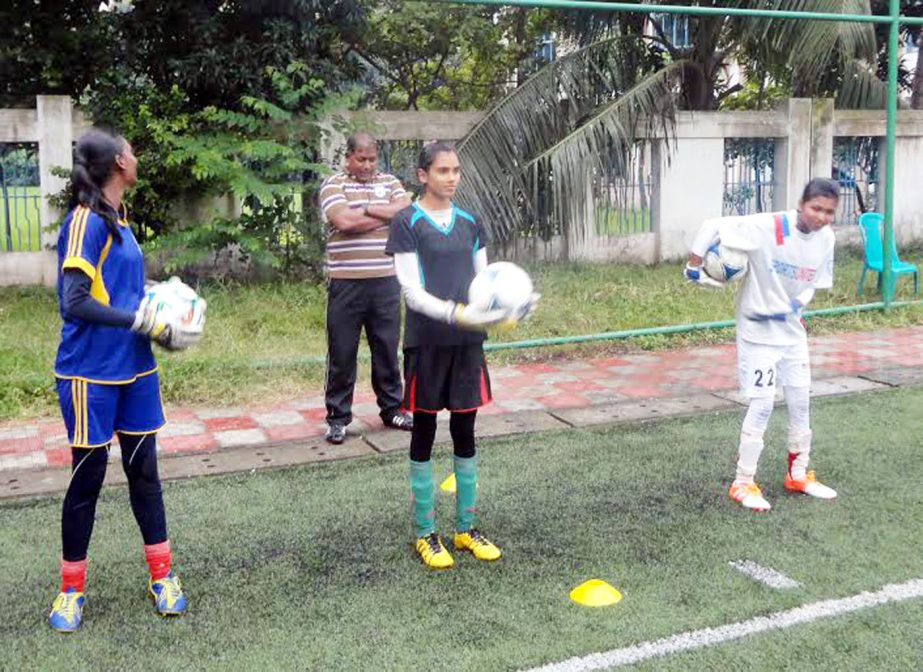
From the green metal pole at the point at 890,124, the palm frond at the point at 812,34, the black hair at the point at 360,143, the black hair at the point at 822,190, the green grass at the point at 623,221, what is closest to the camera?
the black hair at the point at 822,190

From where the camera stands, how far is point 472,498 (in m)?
4.33

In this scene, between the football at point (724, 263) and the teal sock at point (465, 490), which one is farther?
the football at point (724, 263)

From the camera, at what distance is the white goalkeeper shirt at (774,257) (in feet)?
15.7

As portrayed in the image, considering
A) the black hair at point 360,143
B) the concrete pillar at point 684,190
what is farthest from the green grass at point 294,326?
the black hair at point 360,143

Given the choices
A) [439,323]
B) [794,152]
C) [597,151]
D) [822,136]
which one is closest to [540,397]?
[439,323]

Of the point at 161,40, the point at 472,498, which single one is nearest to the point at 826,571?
the point at 472,498

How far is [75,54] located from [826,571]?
10640 millimetres

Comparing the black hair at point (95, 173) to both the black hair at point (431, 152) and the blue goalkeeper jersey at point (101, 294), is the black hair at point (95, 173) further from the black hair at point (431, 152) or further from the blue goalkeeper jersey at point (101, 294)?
A: the black hair at point (431, 152)

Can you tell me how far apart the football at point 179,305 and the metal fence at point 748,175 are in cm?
1124

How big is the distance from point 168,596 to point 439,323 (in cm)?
A: 144

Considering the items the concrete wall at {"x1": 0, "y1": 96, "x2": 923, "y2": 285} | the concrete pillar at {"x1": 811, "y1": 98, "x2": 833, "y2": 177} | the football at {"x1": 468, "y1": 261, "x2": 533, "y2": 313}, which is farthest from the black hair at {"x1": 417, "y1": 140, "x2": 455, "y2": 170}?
the concrete pillar at {"x1": 811, "y1": 98, "x2": 833, "y2": 177}

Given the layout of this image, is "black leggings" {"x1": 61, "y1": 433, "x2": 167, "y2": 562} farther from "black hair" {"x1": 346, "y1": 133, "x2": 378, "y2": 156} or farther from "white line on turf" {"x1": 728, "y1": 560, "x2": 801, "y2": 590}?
"black hair" {"x1": 346, "y1": 133, "x2": 378, "y2": 156}

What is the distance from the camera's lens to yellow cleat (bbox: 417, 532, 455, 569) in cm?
416

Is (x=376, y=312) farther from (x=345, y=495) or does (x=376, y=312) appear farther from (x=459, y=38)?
(x=459, y=38)
